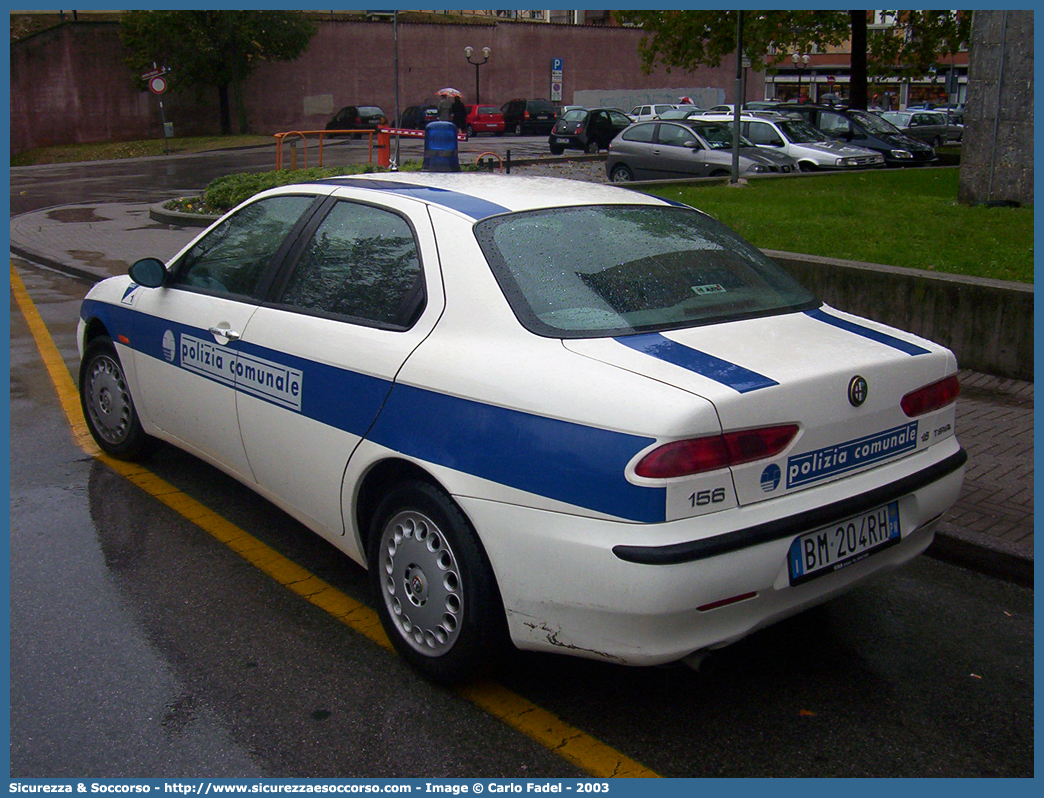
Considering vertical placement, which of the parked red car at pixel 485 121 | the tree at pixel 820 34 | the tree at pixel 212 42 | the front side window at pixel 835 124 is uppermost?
the tree at pixel 212 42

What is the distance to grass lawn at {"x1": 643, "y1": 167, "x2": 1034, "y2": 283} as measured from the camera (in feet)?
27.5

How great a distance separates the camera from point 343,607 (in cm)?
395

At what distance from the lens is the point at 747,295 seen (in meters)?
3.67

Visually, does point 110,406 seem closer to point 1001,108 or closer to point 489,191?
point 489,191

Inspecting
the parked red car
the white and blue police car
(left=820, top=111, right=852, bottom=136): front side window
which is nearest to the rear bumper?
the white and blue police car

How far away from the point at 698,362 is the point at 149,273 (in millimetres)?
2912

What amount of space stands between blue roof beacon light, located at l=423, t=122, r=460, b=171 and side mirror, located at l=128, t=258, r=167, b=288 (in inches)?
277

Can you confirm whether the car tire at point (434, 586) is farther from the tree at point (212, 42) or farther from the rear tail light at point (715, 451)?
the tree at point (212, 42)

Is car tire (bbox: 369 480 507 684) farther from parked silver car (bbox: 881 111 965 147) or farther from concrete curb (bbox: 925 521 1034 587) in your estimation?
parked silver car (bbox: 881 111 965 147)

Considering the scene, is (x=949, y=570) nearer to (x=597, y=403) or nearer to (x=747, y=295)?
(x=747, y=295)

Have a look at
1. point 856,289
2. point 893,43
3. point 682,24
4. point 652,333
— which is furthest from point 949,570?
point 893,43

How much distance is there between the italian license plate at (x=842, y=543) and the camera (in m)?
2.97

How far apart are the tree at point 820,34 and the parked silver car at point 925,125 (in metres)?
4.66

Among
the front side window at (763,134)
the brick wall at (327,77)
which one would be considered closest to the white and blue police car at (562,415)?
the front side window at (763,134)
